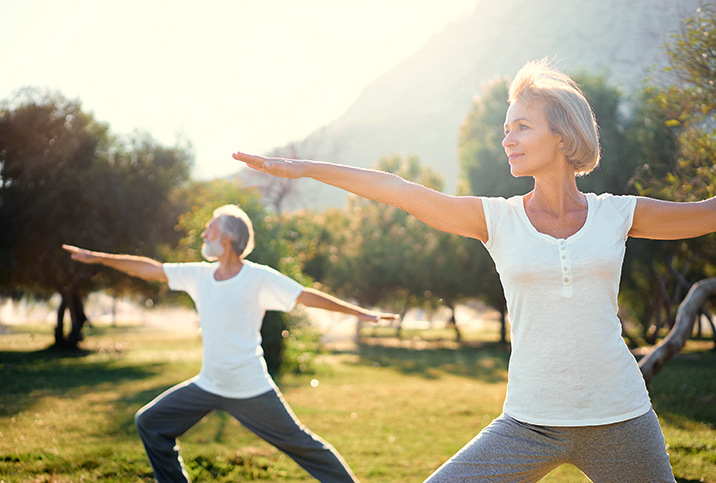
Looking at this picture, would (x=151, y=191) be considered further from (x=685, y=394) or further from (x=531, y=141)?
(x=531, y=141)

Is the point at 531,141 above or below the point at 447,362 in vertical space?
above

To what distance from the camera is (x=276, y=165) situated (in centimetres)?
252

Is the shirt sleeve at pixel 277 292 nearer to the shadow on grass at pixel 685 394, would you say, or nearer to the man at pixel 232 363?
the man at pixel 232 363

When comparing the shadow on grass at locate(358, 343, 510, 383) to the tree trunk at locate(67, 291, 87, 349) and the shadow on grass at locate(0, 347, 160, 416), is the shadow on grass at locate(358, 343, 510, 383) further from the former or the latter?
the tree trunk at locate(67, 291, 87, 349)

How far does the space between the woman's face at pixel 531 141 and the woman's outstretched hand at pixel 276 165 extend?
1005 mm

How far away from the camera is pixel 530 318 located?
8.33 feet

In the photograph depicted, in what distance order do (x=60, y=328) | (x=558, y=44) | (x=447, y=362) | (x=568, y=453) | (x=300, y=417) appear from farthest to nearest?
(x=558, y=44)
(x=60, y=328)
(x=447, y=362)
(x=300, y=417)
(x=568, y=453)

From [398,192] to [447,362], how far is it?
24.0 m

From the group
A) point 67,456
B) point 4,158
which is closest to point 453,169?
point 4,158

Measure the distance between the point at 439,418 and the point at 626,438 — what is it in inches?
340

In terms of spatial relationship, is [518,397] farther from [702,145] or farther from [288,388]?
[288,388]

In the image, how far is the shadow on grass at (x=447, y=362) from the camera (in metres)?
20.9

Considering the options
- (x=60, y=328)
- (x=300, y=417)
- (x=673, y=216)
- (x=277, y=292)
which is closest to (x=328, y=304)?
(x=277, y=292)

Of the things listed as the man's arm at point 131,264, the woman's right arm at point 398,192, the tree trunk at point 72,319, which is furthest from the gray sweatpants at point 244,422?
the tree trunk at point 72,319
